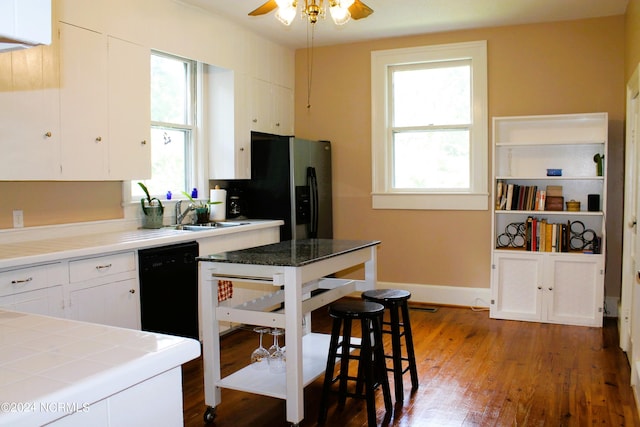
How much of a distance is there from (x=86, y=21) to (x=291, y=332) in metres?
2.34

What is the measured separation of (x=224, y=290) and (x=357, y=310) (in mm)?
1742

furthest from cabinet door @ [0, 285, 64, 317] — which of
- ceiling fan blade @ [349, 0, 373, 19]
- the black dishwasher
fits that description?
ceiling fan blade @ [349, 0, 373, 19]

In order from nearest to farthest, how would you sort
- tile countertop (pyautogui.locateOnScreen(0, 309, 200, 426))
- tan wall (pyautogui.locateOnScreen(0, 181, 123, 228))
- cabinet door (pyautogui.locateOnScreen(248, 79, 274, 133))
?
1. tile countertop (pyautogui.locateOnScreen(0, 309, 200, 426))
2. tan wall (pyautogui.locateOnScreen(0, 181, 123, 228))
3. cabinet door (pyautogui.locateOnScreen(248, 79, 274, 133))

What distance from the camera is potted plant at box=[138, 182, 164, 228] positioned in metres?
4.21

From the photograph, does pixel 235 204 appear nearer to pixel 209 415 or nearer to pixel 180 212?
pixel 180 212

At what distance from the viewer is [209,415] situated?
9.56ft

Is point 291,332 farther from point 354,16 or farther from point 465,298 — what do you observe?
point 465,298

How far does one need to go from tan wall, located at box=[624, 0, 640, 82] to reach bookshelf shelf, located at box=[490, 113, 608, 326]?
0.52 metres

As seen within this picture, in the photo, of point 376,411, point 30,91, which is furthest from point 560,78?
point 30,91

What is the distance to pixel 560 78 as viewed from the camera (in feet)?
16.6

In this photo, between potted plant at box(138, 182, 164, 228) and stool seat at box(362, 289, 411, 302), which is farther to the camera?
potted plant at box(138, 182, 164, 228)

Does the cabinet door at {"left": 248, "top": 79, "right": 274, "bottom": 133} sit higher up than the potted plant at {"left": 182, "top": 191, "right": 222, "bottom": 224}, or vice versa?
the cabinet door at {"left": 248, "top": 79, "right": 274, "bottom": 133}

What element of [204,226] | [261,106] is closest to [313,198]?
[261,106]

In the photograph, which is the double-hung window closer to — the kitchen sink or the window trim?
the kitchen sink
